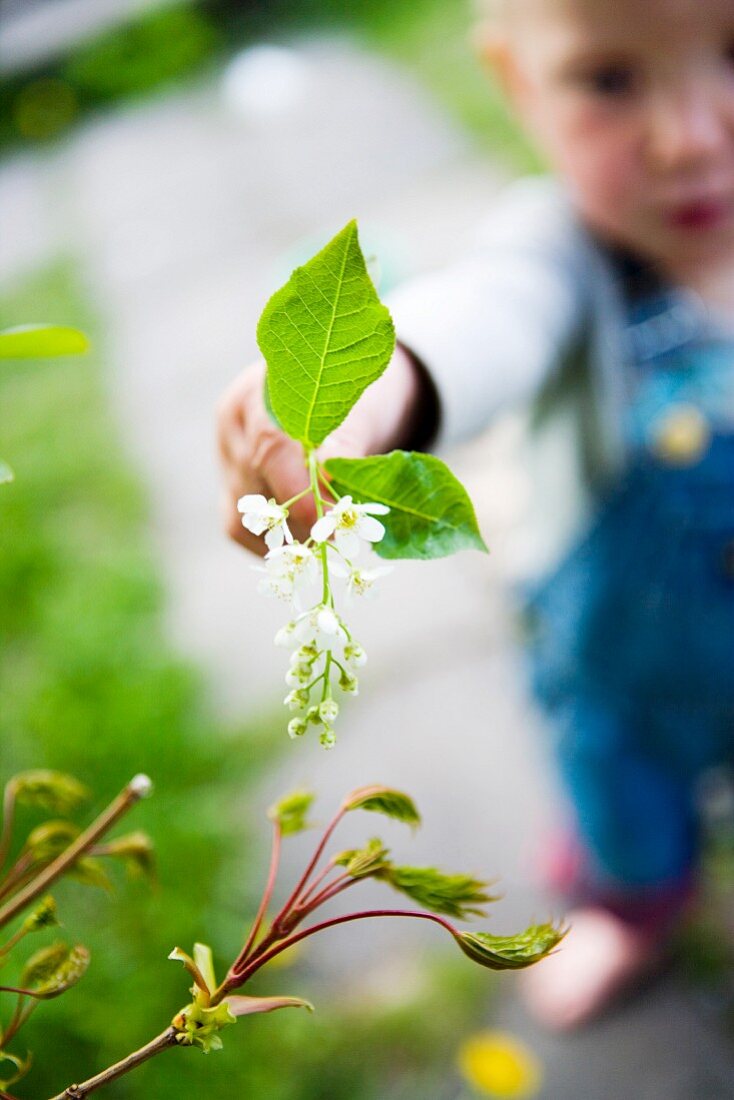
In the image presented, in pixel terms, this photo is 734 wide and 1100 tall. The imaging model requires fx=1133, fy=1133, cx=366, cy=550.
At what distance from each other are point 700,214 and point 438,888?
53cm

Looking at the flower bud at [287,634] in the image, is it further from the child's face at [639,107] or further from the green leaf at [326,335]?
the child's face at [639,107]

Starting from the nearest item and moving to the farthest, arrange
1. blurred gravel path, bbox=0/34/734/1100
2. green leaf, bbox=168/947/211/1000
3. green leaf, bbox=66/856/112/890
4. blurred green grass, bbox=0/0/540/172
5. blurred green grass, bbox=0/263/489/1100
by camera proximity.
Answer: green leaf, bbox=168/947/211/1000 → green leaf, bbox=66/856/112/890 → blurred green grass, bbox=0/263/489/1100 → blurred gravel path, bbox=0/34/734/1100 → blurred green grass, bbox=0/0/540/172

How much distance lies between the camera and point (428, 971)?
0.90m

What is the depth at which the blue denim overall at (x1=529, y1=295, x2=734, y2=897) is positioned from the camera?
0.76m

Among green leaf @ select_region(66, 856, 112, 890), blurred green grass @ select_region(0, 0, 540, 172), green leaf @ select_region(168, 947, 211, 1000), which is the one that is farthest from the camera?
blurred green grass @ select_region(0, 0, 540, 172)

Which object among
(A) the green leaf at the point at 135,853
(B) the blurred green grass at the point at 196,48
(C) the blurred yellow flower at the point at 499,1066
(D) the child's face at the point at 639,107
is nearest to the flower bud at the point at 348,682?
(A) the green leaf at the point at 135,853

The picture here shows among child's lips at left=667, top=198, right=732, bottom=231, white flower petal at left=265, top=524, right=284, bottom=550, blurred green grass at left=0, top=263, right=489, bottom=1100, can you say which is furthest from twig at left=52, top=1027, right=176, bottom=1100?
child's lips at left=667, top=198, right=732, bottom=231

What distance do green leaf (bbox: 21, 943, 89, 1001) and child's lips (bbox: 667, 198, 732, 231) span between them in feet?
1.80

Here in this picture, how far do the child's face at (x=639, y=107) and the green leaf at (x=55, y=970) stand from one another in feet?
1.70

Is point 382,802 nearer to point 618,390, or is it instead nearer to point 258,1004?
point 258,1004

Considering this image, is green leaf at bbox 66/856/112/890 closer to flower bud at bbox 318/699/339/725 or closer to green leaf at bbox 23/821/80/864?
green leaf at bbox 23/821/80/864

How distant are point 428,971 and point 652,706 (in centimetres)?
28

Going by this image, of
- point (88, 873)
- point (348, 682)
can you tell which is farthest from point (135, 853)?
point (348, 682)

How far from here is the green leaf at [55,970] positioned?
0.27 m
